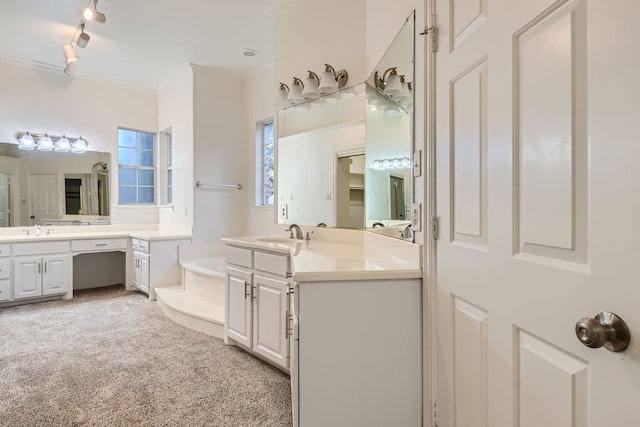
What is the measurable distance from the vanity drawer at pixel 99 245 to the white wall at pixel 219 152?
1.02 m

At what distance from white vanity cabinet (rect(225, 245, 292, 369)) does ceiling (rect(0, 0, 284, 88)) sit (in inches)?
89.4

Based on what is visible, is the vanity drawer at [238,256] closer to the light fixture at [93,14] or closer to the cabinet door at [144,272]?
the cabinet door at [144,272]

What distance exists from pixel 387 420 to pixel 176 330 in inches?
94.2

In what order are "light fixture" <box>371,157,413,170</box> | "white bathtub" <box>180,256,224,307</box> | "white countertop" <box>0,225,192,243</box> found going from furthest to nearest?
"white countertop" <box>0,225,192,243</box>
"white bathtub" <box>180,256,224,307</box>
"light fixture" <box>371,157,413,170</box>

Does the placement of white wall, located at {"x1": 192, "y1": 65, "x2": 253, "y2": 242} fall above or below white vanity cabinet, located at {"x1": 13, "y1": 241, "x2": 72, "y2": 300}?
above

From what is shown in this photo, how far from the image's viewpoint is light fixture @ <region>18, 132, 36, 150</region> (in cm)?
417

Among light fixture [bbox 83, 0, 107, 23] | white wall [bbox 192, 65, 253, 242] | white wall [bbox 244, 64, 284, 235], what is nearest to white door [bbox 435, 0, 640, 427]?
light fixture [bbox 83, 0, 107, 23]

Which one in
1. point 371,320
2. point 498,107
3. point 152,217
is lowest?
point 371,320

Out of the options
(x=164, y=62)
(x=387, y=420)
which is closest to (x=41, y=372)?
(x=387, y=420)

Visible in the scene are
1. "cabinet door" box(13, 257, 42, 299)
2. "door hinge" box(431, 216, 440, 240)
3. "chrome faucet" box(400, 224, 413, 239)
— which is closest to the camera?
"door hinge" box(431, 216, 440, 240)

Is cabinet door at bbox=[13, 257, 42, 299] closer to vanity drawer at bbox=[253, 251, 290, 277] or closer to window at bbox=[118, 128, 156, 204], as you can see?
window at bbox=[118, 128, 156, 204]

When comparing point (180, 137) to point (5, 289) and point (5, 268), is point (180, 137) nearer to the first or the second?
point (5, 268)

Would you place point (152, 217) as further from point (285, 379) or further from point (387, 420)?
point (387, 420)

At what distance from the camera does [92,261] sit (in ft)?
15.6
